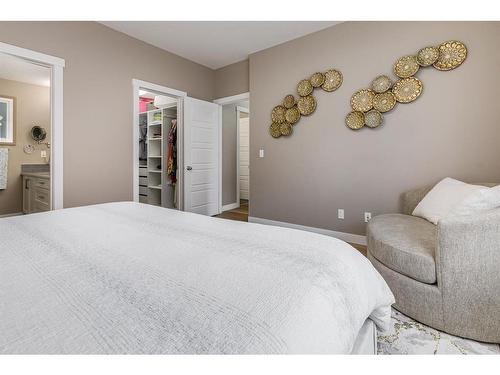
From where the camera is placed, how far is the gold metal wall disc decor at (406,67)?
269 cm

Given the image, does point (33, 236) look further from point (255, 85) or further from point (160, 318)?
point (255, 85)

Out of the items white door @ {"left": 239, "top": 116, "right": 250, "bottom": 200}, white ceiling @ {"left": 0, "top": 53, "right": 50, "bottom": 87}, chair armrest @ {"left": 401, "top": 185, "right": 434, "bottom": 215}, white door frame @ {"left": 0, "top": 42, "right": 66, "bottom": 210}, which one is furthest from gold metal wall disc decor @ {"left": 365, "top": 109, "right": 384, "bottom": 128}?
white ceiling @ {"left": 0, "top": 53, "right": 50, "bottom": 87}

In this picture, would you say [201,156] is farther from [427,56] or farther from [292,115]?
[427,56]

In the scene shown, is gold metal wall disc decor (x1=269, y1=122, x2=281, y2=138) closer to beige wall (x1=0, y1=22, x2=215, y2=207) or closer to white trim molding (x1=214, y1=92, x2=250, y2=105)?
white trim molding (x1=214, y1=92, x2=250, y2=105)

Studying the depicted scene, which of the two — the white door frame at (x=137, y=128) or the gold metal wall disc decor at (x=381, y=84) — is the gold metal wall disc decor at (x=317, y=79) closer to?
the gold metal wall disc decor at (x=381, y=84)

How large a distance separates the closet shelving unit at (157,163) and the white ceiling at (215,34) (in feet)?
4.26

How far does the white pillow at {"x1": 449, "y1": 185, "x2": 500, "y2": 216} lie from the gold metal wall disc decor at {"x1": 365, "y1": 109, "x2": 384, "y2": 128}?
4.70ft

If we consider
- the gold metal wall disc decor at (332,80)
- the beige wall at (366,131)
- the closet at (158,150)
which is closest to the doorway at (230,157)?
the closet at (158,150)

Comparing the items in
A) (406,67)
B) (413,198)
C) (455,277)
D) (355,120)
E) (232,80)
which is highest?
(232,80)

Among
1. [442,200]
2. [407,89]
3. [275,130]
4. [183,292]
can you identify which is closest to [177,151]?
[275,130]

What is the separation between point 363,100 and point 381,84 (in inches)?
8.9

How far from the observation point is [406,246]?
1637 mm
